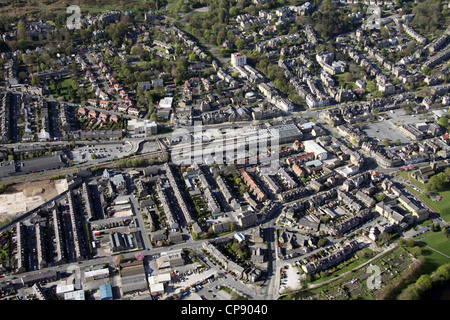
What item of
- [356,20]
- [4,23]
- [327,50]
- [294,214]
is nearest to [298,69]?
[327,50]

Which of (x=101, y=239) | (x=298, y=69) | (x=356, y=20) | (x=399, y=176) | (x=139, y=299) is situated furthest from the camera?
(x=356, y=20)

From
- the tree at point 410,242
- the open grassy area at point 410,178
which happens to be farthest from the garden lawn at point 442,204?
the tree at point 410,242

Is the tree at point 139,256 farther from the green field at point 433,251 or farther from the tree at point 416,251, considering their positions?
the green field at point 433,251

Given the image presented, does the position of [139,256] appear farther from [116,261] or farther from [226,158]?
[226,158]

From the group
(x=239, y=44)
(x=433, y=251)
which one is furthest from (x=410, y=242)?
(x=239, y=44)

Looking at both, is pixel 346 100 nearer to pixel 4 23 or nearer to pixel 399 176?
pixel 399 176

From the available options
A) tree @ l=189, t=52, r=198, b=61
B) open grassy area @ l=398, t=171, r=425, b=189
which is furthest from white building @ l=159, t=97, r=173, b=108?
open grassy area @ l=398, t=171, r=425, b=189

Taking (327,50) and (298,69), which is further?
(327,50)

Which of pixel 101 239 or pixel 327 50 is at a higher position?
pixel 327 50
